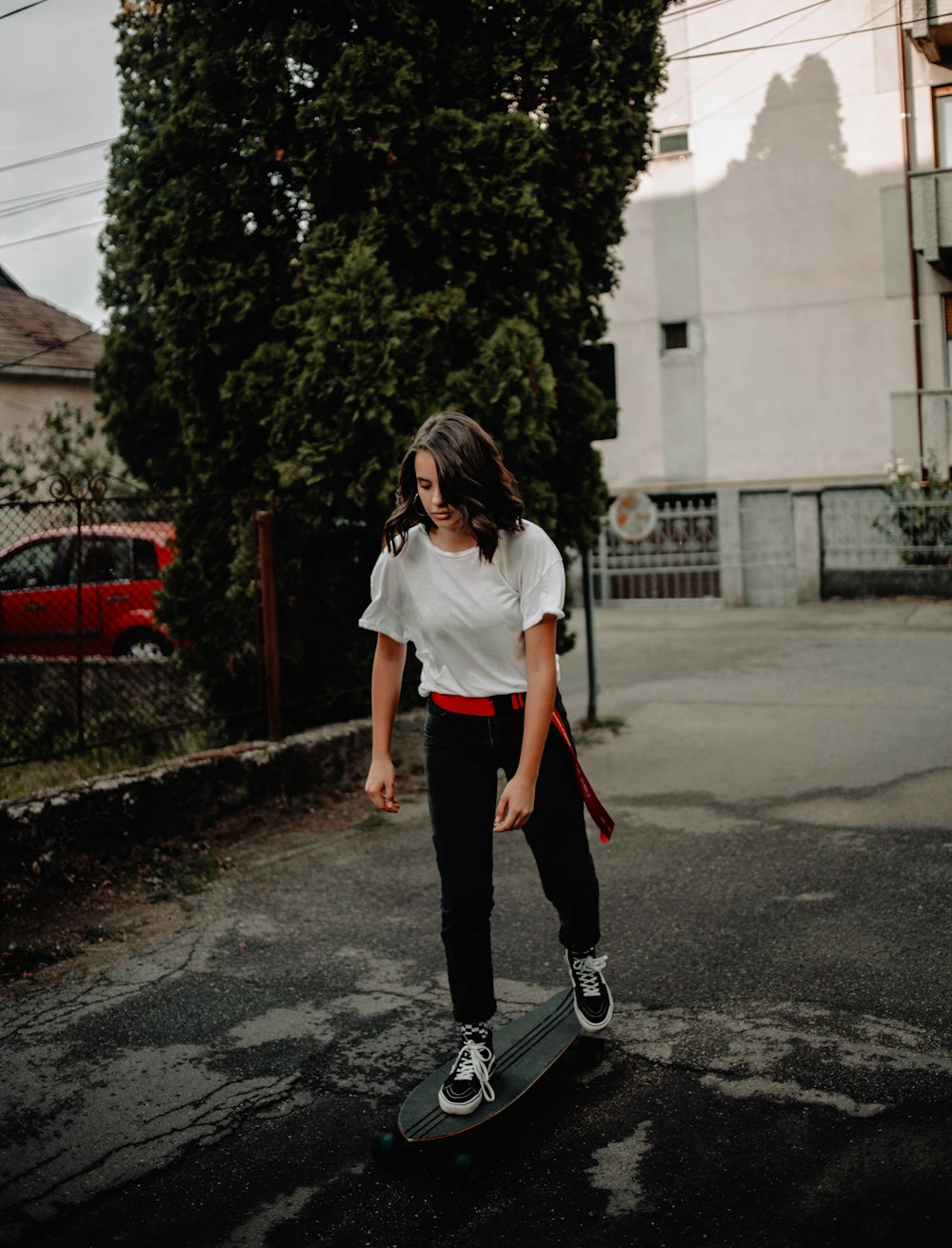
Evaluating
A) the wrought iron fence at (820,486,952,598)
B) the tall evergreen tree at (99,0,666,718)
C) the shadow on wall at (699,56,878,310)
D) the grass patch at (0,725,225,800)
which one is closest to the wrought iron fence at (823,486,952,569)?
the wrought iron fence at (820,486,952,598)

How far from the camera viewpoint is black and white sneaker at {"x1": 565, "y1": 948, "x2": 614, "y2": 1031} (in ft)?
12.0

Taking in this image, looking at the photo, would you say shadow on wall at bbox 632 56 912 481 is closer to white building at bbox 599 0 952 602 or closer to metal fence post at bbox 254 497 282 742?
white building at bbox 599 0 952 602

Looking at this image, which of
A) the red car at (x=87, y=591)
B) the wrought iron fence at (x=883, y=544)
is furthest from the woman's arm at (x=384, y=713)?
the wrought iron fence at (x=883, y=544)

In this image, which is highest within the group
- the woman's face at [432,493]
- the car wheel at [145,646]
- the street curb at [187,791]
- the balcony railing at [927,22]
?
the balcony railing at [927,22]

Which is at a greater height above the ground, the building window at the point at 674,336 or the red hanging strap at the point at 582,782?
the building window at the point at 674,336

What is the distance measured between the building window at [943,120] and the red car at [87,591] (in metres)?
15.4

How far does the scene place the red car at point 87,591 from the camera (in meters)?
6.53

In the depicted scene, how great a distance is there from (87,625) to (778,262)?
15.2 meters

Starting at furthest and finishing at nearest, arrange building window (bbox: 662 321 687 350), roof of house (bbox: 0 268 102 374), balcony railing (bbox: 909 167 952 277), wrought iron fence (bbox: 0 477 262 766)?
1. roof of house (bbox: 0 268 102 374)
2. building window (bbox: 662 321 687 350)
3. balcony railing (bbox: 909 167 952 277)
4. wrought iron fence (bbox: 0 477 262 766)

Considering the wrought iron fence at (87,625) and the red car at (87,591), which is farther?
the red car at (87,591)

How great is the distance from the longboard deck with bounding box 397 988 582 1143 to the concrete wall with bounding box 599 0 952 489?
655 inches

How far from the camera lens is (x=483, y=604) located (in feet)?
10.8

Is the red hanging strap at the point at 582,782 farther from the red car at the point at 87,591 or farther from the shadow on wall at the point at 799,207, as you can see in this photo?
the shadow on wall at the point at 799,207

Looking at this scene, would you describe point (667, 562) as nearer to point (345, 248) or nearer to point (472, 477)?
point (345, 248)
